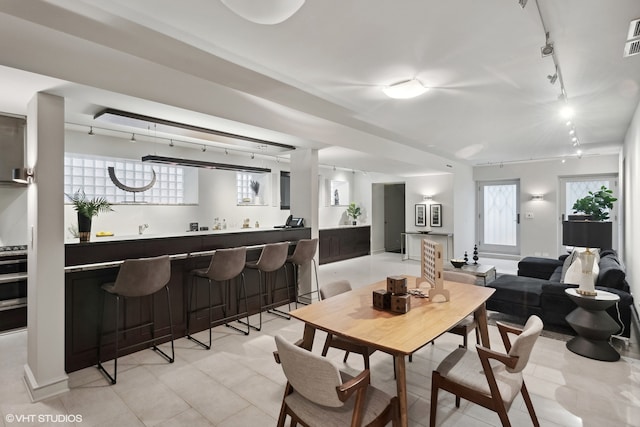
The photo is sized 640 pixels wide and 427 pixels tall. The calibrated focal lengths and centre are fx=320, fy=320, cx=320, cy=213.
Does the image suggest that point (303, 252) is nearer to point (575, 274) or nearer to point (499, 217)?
point (575, 274)

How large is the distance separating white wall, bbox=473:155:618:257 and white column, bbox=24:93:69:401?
9623mm

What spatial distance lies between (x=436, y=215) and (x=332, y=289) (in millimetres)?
6857

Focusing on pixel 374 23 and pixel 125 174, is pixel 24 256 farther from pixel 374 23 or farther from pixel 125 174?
pixel 374 23

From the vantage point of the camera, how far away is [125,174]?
18.5 feet

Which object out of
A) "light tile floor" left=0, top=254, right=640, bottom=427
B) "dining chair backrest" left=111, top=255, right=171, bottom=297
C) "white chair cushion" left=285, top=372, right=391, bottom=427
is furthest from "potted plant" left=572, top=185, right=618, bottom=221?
"dining chair backrest" left=111, top=255, right=171, bottom=297

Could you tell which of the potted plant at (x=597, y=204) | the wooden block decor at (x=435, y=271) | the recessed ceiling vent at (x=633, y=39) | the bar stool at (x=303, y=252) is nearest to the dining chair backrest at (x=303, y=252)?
the bar stool at (x=303, y=252)

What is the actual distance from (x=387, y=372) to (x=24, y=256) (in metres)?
4.58

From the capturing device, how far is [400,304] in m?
2.19

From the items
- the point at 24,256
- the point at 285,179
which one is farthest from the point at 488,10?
the point at 285,179

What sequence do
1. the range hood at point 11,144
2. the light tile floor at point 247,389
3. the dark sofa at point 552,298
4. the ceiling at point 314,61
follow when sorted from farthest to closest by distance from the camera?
the range hood at point 11,144 → the dark sofa at point 552,298 → the light tile floor at point 247,389 → the ceiling at point 314,61

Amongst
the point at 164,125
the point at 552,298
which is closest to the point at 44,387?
the point at 164,125

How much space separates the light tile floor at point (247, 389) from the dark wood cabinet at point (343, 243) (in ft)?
15.9

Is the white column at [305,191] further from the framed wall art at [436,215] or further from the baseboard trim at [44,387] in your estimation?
the framed wall art at [436,215]

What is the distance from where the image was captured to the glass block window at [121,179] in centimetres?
502
